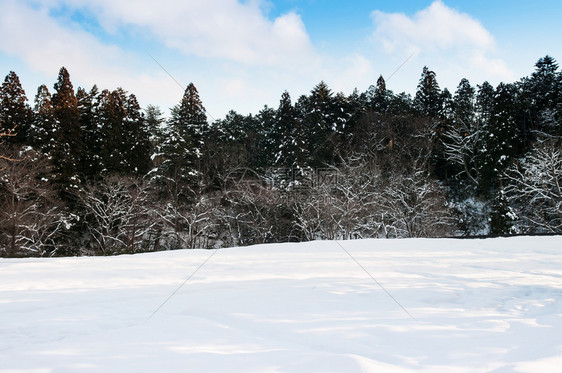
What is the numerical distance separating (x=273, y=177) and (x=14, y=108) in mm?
24364

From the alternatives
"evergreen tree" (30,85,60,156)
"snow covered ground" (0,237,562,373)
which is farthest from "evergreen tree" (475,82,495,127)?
"evergreen tree" (30,85,60,156)

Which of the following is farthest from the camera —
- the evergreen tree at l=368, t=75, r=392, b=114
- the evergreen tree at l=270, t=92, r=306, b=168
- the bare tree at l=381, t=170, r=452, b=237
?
the evergreen tree at l=368, t=75, r=392, b=114

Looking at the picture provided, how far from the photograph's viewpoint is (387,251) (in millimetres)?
8531

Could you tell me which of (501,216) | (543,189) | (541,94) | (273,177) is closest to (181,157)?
(273,177)

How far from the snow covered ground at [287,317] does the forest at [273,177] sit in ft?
59.0

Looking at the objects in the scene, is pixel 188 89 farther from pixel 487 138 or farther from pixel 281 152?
pixel 487 138

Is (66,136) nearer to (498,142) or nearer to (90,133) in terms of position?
(90,133)

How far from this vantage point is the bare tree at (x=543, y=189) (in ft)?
74.0

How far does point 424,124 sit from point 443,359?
113ft

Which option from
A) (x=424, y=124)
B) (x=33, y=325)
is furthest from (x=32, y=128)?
(x=424, y=124)

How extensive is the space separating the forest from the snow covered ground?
1798 centimetres

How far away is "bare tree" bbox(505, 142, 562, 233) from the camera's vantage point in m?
22.6

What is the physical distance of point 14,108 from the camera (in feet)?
92.9

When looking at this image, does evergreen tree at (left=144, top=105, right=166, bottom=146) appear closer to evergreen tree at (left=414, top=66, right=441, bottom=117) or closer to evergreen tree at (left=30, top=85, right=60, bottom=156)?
evergreen tree at (left=30, top=85, right=60, bottom=156)
